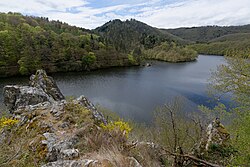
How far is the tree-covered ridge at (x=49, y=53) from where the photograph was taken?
41.2 meters

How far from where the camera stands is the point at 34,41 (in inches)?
1816

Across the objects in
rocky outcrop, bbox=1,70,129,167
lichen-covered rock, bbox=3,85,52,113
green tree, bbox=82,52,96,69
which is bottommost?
green tree, bbox=82,52,96,69

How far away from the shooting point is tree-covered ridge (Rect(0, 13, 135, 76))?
41.2 metres

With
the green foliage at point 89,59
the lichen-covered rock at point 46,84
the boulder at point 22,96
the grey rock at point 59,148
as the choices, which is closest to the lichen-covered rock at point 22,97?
the boulder at point 22,96

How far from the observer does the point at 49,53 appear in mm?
47188

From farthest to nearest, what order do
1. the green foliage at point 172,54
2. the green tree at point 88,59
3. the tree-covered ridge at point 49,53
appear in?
the green foliage at point 172,54 → the green tree at point 88,59 → the tree-covered ridge at point 49,53

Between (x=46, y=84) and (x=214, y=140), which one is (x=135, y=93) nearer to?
(x=46, y=84)

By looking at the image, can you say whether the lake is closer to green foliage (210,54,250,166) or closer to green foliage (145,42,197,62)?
green foliage (210,54,250,166)

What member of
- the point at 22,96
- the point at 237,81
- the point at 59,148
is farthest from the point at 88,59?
the point at 59,148

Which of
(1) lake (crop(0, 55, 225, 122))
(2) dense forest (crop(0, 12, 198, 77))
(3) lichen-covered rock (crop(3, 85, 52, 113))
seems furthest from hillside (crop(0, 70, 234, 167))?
(2) dense forest (crop(0, 12, 198, 77))

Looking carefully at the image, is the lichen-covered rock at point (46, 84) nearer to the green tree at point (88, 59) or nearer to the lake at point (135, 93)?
the lake at point (135, 93)

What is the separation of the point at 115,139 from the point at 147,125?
15.5m

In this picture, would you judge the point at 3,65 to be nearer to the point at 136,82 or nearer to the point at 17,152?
the point at 136,82

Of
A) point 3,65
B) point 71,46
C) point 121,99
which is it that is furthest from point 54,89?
point 71,46
